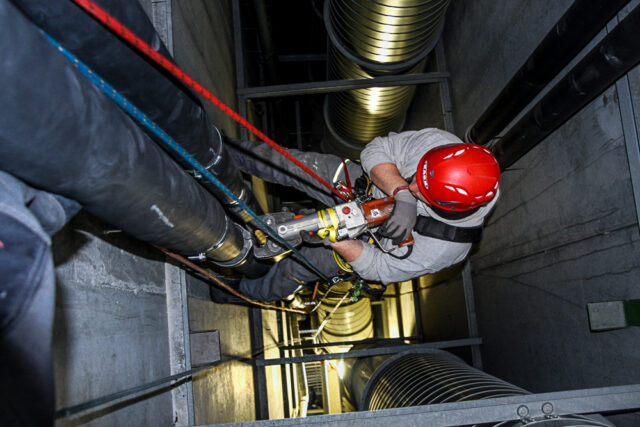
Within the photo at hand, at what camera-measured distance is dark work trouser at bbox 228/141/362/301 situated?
9.50 ft

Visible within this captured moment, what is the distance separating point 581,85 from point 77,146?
219cm

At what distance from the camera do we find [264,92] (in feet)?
14.3

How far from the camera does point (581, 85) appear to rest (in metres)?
2.03

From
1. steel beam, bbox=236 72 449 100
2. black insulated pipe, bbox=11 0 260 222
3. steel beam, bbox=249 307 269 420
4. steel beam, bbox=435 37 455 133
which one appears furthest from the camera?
steel beam, bbox=435 37 455 133

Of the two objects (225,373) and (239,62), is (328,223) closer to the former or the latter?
(225,373)

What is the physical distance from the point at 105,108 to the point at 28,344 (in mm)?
534

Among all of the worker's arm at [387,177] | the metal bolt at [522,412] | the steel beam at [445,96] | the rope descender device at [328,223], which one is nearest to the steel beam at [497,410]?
the metal bolt at [522,412]

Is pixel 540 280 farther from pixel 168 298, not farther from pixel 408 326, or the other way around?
pixel 408 326

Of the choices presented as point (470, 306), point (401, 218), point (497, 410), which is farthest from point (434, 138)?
point (470, 306)

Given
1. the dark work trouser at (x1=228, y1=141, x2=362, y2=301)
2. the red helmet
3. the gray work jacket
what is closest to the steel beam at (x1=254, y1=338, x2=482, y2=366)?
the dark work trouser at (x1=228, y1=141, x2=362, y2=301)

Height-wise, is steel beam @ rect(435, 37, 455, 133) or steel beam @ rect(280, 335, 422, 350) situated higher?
steel beam @ rect(435, 37, 455, 133)

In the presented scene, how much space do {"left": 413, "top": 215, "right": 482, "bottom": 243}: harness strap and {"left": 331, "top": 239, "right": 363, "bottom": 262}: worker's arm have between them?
1.23 feet

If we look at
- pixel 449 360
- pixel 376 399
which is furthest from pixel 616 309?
pixel 376 399

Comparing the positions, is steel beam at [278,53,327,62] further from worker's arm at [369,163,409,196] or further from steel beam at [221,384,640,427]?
steel beam at [221,384,640,427]
